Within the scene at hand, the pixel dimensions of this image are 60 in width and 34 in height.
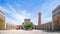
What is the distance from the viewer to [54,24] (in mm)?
18844

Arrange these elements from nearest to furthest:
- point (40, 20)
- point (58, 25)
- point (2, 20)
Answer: point (58, 25) → point (2, 20) → point (40, 20)

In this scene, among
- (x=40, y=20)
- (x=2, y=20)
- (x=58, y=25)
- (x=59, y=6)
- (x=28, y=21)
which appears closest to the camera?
(x=59, y=6)

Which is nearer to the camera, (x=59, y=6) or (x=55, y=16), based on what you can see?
(x=59, y=6)

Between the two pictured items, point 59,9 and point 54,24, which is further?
point 54,24

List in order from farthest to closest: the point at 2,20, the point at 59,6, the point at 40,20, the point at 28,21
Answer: the point at 28,21, the point at 40,20, the point at 2,20, the point at 59,6

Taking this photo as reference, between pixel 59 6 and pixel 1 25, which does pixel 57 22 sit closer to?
pixel 59 6

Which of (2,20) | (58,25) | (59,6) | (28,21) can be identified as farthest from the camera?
(28,21)

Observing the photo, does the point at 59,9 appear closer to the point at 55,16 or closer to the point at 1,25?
the point at 55,16

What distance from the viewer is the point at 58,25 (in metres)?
18.8

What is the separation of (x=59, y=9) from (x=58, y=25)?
3.07m

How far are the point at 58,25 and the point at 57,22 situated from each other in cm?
39

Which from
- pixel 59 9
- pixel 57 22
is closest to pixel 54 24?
pixel 57 22

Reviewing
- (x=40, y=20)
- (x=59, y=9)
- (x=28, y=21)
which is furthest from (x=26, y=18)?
(x=59, y=9)

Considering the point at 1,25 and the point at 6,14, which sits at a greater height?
the point at 6,14
